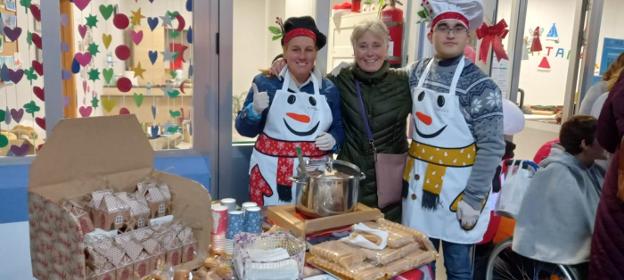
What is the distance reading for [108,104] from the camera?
1.97 metres

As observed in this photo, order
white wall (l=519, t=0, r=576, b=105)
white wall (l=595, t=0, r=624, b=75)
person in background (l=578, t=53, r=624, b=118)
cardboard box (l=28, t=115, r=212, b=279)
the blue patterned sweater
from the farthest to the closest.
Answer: white wall (l=519, t=0, r=576, b=105) → white wall (l=595, t=0, r=624, b=75) → person in background (l=578, t=53, r=624, b=118) → the blue patterned sweater → cardboard box (l=28, t=115, r=212, b=279)

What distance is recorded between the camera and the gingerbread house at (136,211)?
38.8 inches

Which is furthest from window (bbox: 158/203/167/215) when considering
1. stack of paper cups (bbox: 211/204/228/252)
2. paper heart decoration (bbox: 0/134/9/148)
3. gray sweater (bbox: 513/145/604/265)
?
gray sweater (bbox: 513/145/604/265)

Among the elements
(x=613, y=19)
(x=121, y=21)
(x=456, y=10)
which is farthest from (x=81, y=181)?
(x=613, y=19)

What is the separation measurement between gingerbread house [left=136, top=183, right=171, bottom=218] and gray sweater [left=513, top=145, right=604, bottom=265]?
5.01ft

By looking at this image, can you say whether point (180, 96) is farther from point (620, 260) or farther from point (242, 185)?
point (620, 260)

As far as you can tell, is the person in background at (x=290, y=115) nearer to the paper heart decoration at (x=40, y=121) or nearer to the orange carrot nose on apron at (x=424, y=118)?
the orange carrot nose on apron at (x=424, y=118)

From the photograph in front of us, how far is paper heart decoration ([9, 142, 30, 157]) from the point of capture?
1869 mm

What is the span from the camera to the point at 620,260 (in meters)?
1.62

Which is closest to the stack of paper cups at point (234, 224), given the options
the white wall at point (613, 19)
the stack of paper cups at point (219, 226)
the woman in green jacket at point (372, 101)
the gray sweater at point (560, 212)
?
the stack of paper cups at point (219, 226)

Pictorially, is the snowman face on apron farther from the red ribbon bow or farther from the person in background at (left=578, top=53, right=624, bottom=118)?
the person in background at (left=578, top=53, right=624, bottom=118)

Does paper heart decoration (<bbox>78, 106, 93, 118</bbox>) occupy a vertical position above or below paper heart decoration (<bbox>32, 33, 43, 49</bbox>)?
below

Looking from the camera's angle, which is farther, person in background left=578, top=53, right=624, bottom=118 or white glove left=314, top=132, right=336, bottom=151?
person in background left=578, top=53, right=624, bottom=118

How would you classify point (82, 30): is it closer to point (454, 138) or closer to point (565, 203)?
point (454, 138)
